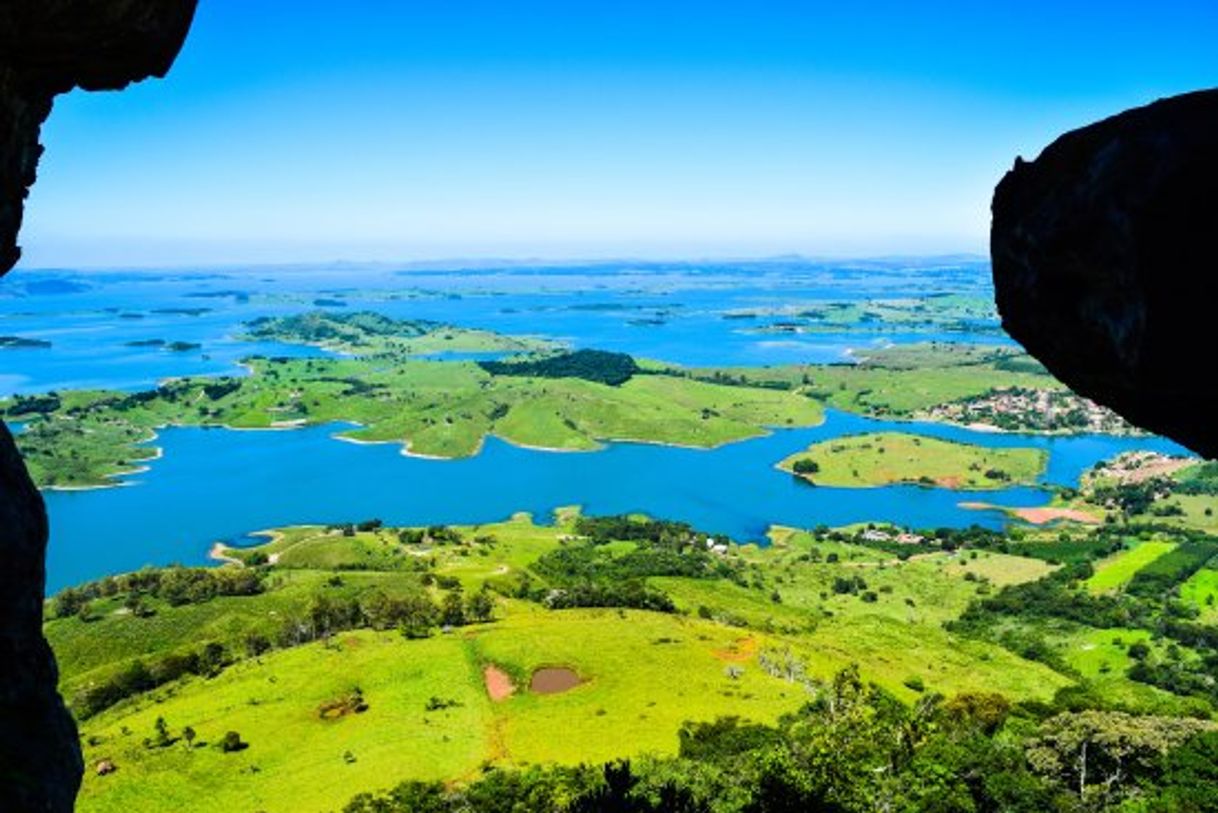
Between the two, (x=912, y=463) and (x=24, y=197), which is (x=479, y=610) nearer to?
(x=24, y=197)

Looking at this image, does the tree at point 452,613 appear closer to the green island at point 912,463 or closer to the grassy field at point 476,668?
the grassy field at point 476,668

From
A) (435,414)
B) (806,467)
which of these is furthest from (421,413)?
(806,467)

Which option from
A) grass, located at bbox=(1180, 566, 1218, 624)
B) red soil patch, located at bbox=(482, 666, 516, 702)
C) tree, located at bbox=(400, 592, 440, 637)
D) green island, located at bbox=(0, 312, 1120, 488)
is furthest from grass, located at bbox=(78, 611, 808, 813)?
green island, located at bbox=(0, 312, 1120, 488)

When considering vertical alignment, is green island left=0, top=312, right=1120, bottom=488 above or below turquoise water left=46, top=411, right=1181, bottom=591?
above

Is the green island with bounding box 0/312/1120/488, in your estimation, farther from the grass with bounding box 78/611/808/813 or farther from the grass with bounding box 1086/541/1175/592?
the grass with bounding box 78/611/808/813

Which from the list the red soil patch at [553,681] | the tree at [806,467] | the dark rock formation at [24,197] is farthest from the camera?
the tree at [806,467]

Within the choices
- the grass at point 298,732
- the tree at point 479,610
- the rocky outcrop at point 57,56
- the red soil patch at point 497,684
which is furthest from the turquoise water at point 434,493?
the rocky outcrop at point 57,56
